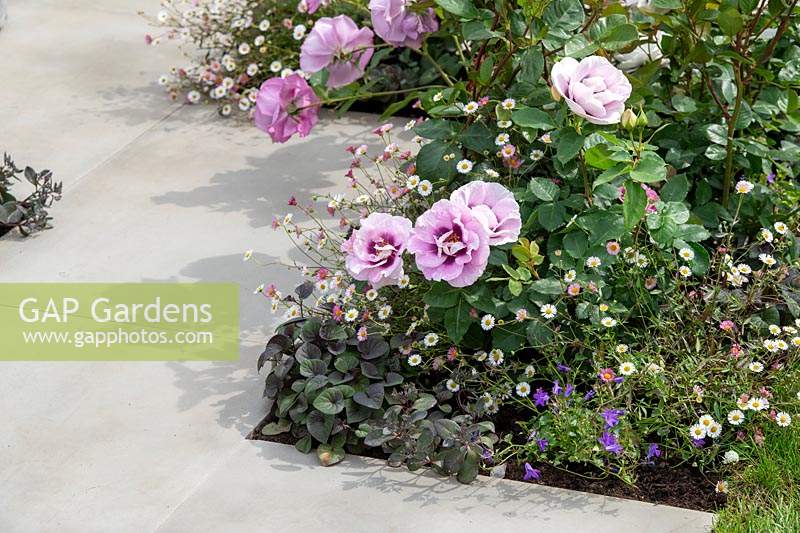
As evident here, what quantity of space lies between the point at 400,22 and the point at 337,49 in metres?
0.30

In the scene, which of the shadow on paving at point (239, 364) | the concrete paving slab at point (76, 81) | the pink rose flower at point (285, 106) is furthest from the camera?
the concrete paving slab at point (76, 81)

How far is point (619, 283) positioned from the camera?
2988 mm

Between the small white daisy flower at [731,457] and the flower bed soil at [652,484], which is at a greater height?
the small white daisy flower at [731,457]

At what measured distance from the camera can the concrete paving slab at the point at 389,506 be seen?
263 cm

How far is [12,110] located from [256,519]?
8.76 feet

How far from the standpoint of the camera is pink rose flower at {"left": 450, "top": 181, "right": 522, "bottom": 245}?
2.78 metres

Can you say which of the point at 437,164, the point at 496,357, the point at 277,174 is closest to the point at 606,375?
the point at 496,357

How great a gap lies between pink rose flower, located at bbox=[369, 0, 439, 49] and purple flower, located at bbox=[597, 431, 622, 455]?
4.18 ft

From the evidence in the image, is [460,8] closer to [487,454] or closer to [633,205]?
[633,205]

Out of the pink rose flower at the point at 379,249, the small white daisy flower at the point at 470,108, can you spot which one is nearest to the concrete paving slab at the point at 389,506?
the pink rose flower at the point at 379,249

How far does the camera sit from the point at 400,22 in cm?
332

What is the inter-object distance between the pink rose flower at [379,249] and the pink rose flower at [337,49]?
831 millimetres

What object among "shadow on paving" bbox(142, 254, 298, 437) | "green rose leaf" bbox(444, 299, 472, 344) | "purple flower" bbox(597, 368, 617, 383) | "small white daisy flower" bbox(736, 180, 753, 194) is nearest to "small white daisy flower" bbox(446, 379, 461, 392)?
"green rose leaf" bbox(444, 299, 472, 344)

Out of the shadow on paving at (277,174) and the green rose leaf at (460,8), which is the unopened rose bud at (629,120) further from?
the shadow on paving at (277,174)
